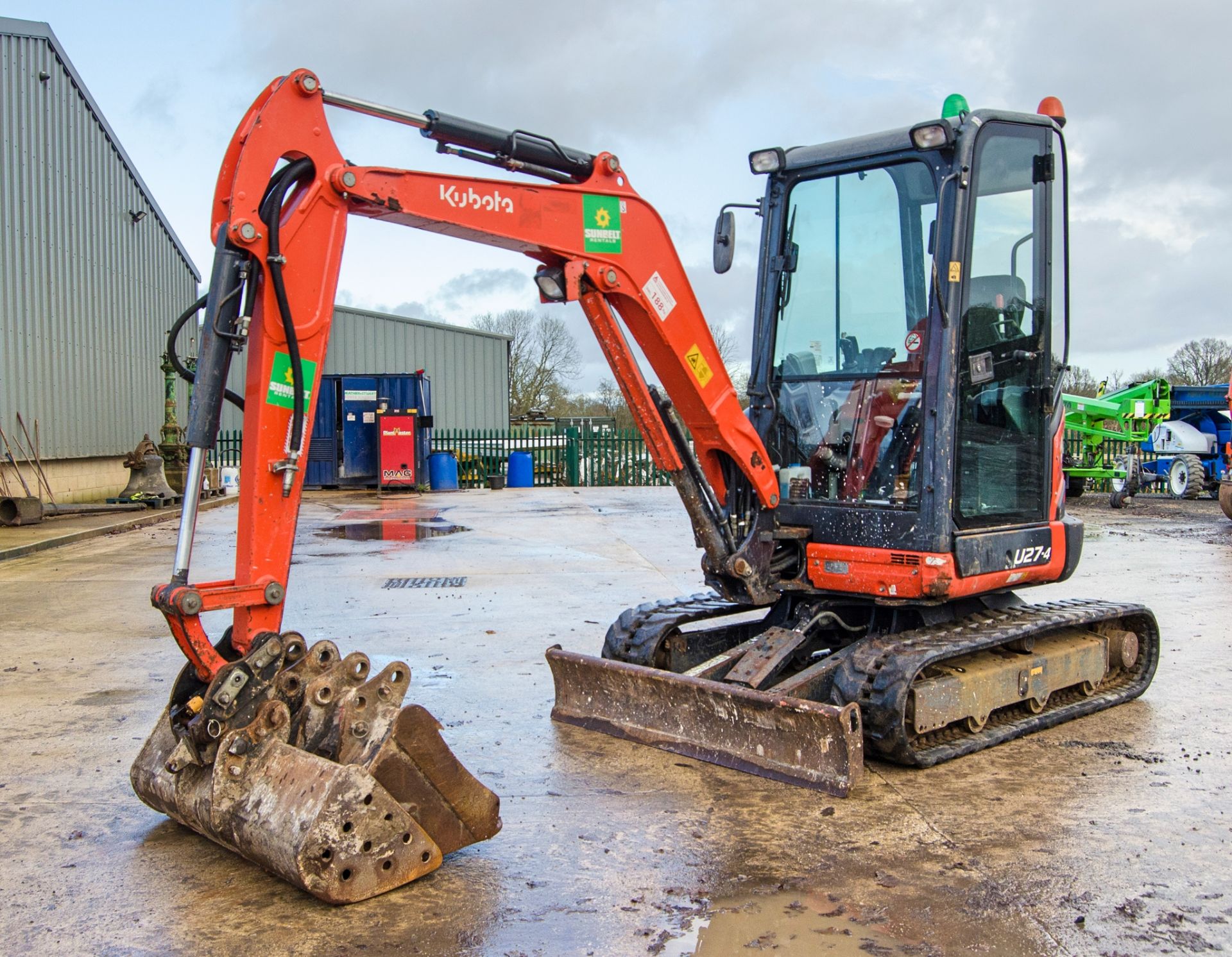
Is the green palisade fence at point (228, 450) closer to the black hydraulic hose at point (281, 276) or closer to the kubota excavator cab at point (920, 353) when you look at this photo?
the kubota excavator cab at point (920, 353)

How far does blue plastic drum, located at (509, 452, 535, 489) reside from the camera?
2964cm

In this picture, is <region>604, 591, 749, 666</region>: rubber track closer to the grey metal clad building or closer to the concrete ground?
the concrete ground

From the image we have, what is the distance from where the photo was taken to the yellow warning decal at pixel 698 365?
5.69 m

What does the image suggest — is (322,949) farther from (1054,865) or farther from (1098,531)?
(1098,531)

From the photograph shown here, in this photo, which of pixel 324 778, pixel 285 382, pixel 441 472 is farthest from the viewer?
pixel 441 472

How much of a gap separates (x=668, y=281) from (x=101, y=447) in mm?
19675

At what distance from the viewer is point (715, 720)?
5.35 metres

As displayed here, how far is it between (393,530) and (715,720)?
12.1m

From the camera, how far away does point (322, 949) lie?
140 inches

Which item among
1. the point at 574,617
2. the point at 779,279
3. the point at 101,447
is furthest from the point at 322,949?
the point at 101,447

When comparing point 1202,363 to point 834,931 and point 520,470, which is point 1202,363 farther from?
point 834,931

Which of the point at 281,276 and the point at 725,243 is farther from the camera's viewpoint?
the point at 725,243

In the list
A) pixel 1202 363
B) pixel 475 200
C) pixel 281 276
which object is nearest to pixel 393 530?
pixel 475 200

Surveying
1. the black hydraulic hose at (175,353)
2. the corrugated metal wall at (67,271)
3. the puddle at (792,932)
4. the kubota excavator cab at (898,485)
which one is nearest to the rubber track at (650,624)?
the kubota excavator cab at (898,485)
